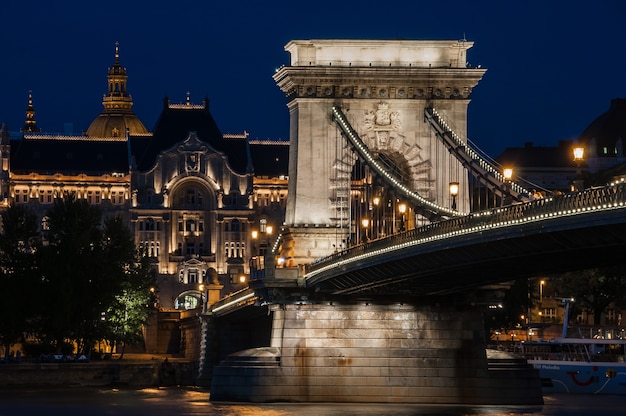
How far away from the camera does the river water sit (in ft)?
253

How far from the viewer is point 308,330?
81.6m

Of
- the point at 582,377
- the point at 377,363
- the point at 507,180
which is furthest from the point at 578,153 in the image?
the point at 582,377

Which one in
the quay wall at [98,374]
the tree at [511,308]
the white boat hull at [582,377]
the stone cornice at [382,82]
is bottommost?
the white boat hull at [582,377]

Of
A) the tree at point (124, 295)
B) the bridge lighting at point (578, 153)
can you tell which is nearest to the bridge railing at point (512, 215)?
the bridge lighting at point (578, 153)

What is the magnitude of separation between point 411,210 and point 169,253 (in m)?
115

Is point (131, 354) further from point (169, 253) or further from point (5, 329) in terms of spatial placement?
point (169, 253)

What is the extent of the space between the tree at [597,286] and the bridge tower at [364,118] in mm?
30004

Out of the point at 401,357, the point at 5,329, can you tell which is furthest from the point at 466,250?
the point at 5,329

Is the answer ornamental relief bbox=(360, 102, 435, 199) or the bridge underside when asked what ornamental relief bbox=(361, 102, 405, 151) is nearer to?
ornamental relief bbox=(360, 102, 435, 199)

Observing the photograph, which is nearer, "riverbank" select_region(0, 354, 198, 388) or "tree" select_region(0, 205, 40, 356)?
"riverbank" select_region(0, 354, 198, 388)

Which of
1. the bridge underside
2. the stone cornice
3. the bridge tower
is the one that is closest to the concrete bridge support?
the bridge underside

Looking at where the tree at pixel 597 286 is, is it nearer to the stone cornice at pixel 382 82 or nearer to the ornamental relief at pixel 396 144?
the ornamental relief at pixel 396 144

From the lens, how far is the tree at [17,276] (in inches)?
4759

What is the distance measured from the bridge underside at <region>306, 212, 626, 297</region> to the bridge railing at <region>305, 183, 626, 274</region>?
0.98 ft
